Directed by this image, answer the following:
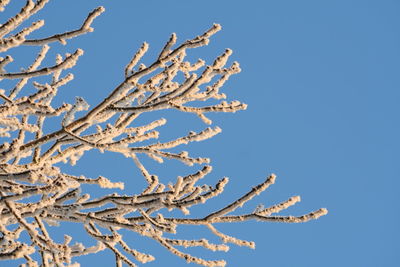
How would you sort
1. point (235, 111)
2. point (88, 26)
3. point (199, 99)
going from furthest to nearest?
1. point (199, 99)
2. point (235, 111)
3. point (88, 26)

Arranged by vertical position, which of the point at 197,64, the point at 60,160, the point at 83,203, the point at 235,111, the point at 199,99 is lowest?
the point at 83,203

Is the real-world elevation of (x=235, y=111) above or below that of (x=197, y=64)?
below

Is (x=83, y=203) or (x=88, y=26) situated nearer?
(x=88, y=26)

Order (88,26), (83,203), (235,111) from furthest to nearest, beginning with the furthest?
(235,111) → (83,203) → (88,26)

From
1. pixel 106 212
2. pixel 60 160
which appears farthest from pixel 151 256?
pixel 60 160

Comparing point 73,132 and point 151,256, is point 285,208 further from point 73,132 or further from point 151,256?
point 73,132

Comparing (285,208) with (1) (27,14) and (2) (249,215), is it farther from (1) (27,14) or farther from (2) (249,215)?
(1) (27,14)

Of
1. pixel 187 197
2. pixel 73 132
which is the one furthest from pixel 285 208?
pixel 73 132

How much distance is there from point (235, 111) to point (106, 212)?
118 centimetres

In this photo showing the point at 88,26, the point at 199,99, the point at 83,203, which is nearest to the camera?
the point at 88,26

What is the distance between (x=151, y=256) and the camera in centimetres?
356

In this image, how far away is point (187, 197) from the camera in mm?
3434

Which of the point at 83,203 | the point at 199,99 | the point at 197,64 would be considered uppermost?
the point at 197,64

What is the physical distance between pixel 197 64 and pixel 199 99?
0.28 meters
